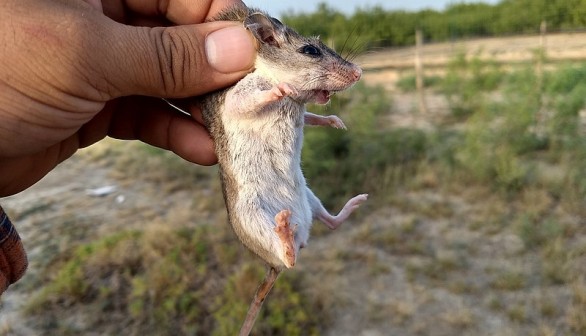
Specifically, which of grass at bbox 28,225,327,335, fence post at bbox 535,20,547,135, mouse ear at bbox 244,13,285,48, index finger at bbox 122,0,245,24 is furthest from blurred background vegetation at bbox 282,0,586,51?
mouse ear at bbox 244,13,285,48

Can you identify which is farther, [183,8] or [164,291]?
[164,291]

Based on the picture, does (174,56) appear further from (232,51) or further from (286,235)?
(286,235)

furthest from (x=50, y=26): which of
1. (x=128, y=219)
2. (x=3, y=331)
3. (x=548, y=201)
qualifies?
(x=548, y=201)

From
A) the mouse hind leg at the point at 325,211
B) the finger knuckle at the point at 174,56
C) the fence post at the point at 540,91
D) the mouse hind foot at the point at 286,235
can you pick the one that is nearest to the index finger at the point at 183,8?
the finger knuckle at the point at 174,56

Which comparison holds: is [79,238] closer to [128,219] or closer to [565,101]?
[128,219]

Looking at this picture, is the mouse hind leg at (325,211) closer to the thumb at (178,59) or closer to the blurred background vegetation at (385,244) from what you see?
the thumb at (178,59)

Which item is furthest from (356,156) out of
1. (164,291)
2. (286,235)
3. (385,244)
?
(286,235)

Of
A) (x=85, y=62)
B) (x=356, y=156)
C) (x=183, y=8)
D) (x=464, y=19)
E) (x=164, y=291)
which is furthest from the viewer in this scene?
(x=464, y=19)
